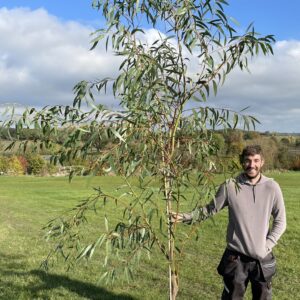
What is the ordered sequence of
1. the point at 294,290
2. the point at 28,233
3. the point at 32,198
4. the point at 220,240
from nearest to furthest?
the point at 294,290 < the point at 220,240 < the point at 28,233 < the point at 32,198

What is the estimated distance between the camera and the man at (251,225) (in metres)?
4.87

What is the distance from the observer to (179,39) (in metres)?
4.07

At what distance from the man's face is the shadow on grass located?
327cm

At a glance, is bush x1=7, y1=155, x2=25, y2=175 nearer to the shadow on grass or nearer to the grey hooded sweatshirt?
the shadow on grass

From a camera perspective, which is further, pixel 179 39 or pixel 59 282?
pixel 59 282

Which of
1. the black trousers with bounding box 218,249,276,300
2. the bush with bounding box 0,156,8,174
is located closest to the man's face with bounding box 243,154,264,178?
the black trousers with bounding box 218,249,276,300

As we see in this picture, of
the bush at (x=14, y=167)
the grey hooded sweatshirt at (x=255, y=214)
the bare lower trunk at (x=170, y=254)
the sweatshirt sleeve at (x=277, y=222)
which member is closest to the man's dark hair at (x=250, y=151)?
the grey hooded sweatshirt at (x=255, y=214)

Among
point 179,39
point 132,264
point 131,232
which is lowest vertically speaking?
point 132,264

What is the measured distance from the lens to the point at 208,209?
16.0 ft

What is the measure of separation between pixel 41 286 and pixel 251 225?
13.7 ft

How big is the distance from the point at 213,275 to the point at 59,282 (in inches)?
110

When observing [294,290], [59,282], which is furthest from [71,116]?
[294,290]

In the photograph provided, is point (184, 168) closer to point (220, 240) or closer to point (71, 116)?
point (71, 116)

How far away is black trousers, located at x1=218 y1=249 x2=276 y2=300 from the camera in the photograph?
16.2ft
